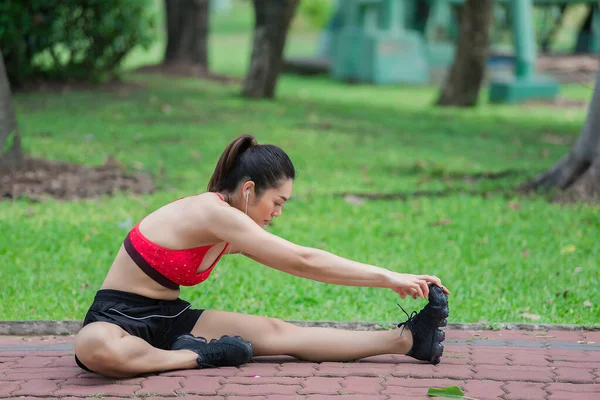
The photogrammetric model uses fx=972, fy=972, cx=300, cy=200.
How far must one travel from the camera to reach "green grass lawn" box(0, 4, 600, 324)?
5.60 meters

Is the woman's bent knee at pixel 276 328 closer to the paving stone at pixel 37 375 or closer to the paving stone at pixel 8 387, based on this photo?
the paving stone at pixel 37 375

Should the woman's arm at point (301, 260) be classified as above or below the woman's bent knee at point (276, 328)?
above

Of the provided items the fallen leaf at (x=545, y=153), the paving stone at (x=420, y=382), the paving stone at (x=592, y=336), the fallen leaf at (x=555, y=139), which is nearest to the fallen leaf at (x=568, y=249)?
the paving stone at (x=592, y=336)

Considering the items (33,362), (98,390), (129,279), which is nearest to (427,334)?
(129,279)

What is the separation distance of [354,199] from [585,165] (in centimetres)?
197

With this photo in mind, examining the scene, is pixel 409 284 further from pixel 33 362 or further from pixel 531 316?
pixel 33 362

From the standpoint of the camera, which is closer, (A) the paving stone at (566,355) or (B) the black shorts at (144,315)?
(B) the black shorts at (144,315)

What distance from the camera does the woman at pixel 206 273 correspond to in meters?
3.96

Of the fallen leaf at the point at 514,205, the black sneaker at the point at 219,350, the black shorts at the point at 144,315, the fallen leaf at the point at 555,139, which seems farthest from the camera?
the fallen leaf at the point at 555,139

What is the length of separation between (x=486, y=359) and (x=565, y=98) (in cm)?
1451

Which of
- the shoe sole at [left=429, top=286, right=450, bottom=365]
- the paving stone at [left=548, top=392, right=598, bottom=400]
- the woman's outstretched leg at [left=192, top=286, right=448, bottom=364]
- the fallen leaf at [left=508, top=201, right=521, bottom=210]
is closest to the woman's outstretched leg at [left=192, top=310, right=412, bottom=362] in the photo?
the woman's outstretched leg at [left=192, top=286, right=448, bottom=364]

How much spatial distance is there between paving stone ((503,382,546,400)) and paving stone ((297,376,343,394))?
667 mm

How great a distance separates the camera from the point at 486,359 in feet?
14.2

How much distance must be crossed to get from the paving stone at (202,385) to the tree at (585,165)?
491 centimetres
